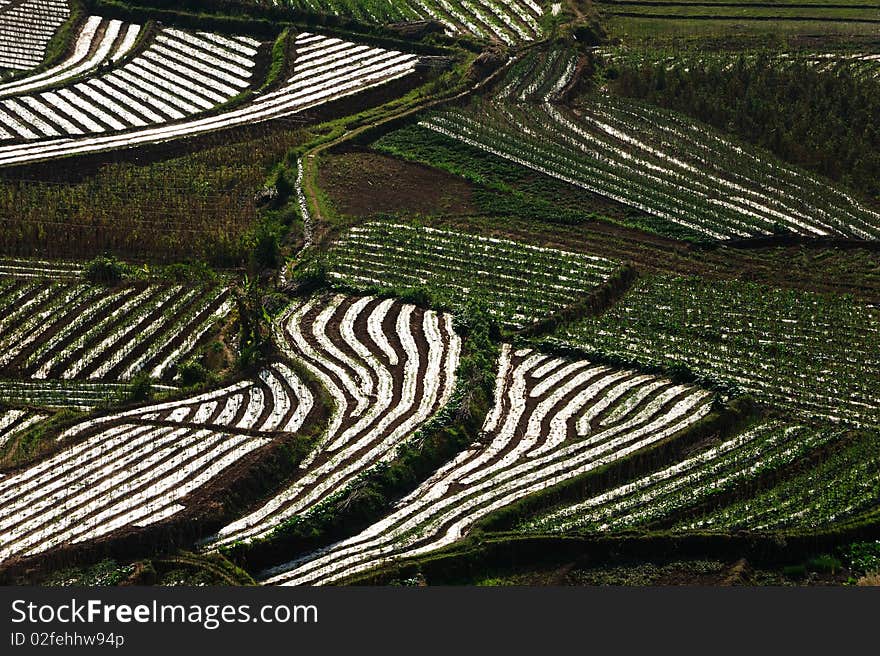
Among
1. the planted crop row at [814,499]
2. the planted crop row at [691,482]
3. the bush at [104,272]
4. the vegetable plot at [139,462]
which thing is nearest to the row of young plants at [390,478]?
the vegetable plot at [139,462]

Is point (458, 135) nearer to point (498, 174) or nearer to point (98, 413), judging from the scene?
point (498, 174)

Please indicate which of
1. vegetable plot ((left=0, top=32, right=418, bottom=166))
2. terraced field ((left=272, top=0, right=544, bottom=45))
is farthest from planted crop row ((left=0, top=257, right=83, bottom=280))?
terraced field ((left=272, top=0, right=544, bottom=45))

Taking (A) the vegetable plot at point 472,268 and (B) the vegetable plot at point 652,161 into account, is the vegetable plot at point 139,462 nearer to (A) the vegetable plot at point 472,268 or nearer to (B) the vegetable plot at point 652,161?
(A) the vegetable plot at point 472,268

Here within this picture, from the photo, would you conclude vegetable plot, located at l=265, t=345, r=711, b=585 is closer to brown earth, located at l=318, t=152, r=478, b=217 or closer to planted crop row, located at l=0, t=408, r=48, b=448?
planted crop row, located at l=0, t=408, r=48, b=448

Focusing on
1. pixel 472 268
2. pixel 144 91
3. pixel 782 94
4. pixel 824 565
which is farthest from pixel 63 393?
pixel 782 94

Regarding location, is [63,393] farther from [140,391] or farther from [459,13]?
[459,13]
